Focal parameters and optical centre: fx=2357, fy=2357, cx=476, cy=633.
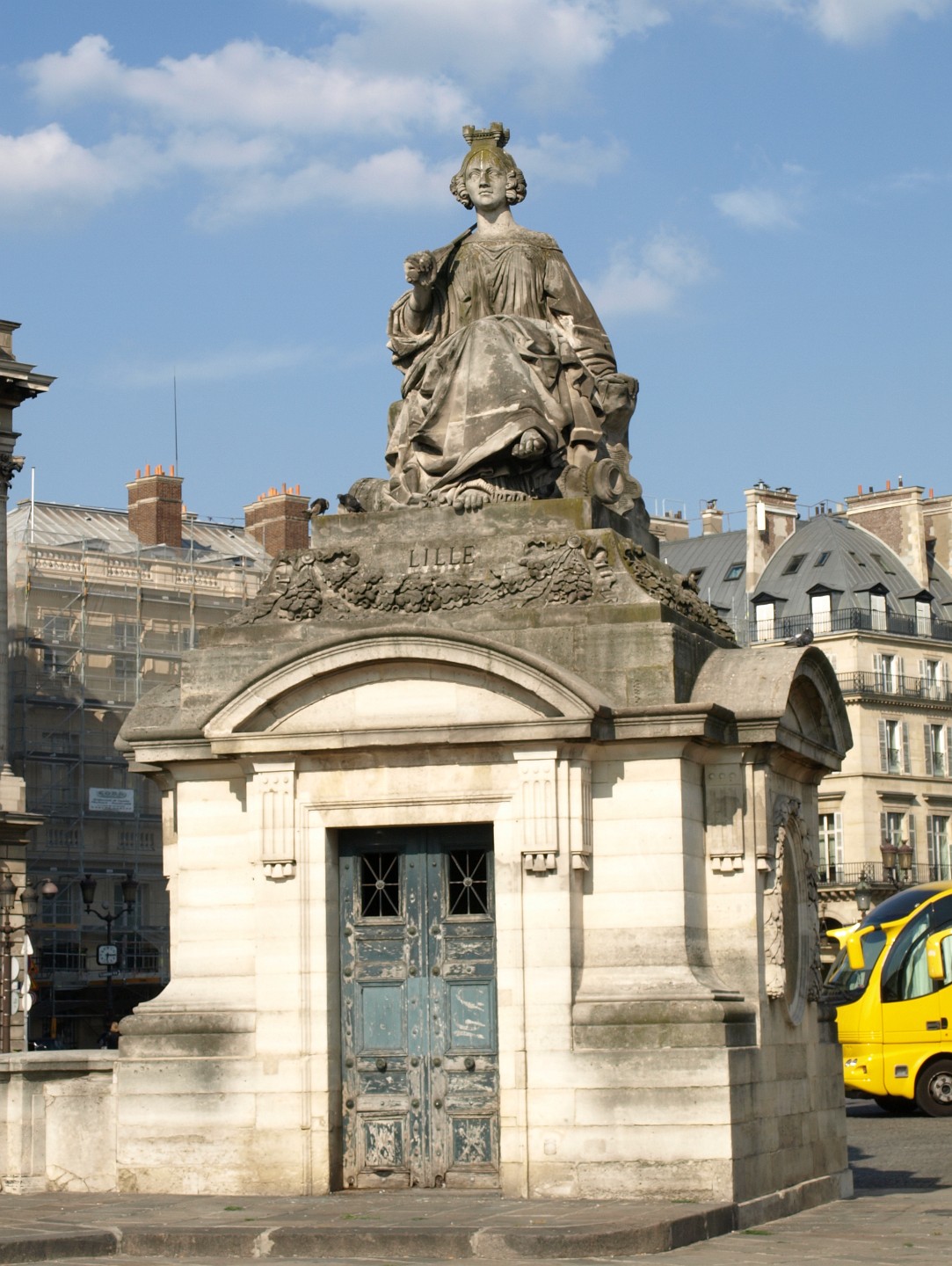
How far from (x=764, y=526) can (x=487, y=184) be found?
61384 mm

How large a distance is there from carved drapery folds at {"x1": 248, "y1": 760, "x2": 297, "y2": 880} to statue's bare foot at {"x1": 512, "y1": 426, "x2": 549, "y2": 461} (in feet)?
8.50

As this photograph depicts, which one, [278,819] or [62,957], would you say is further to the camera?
[62,957]

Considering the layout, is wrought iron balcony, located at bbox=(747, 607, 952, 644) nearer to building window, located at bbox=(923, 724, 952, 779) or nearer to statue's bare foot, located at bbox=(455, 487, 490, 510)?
building window, located at bbox=(923, 724, 952, 779)

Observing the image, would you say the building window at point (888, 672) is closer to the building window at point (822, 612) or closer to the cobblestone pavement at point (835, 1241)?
the building window at point (822, 612)

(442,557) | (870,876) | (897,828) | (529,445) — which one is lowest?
(870,876)

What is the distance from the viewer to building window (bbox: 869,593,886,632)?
7288cm

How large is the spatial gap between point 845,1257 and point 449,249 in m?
7.89

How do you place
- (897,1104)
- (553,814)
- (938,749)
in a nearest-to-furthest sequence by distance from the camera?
1. (553,814)
2. (897,1104)
3. (938,749)

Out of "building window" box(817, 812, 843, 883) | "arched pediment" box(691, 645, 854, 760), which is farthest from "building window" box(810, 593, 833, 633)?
"arched pediment" box(691, 645, 854, 760)

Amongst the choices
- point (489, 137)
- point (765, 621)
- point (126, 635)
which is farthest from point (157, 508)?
point (489, 137)

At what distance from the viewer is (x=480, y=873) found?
14.9 metres

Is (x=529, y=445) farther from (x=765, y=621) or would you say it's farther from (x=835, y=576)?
(x=765, y=621)

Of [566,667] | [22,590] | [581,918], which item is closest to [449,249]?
[566,667]

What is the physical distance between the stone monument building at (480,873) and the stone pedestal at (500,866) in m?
0.02
